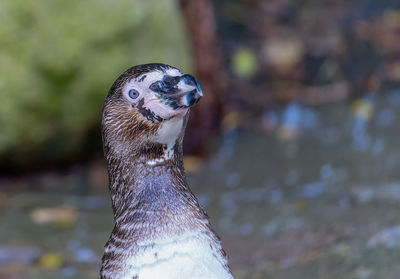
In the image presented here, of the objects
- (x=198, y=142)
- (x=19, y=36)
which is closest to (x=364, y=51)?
(x=198, y=142)

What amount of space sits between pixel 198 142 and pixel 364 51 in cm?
227

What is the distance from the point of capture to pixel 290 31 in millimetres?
8078

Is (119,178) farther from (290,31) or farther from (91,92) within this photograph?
(290,31)

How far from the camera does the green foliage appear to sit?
5578mm

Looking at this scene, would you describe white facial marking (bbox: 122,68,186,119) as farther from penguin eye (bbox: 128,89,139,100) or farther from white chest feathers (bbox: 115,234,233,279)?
white chest feathers (bbox: 115,234,233,279)

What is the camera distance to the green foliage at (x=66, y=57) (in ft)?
18.3

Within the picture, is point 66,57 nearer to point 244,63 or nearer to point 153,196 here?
point 244,63

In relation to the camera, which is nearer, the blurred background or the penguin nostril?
the penguin nostril

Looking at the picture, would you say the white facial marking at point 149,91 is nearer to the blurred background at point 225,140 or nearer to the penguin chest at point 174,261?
the penguin chest at point 174,261

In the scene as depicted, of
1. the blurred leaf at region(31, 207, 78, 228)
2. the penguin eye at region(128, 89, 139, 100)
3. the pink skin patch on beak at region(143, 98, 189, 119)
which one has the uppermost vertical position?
the blurred leaf at region(31, 207, 78, 228)

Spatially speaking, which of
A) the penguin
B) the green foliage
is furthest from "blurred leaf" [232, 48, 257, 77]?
the penguin

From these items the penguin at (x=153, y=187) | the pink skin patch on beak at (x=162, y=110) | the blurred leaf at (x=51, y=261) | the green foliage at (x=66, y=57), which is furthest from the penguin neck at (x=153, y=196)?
the green foliage at (x=66, y=57)

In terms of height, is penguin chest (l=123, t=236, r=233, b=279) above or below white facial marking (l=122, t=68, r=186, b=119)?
below

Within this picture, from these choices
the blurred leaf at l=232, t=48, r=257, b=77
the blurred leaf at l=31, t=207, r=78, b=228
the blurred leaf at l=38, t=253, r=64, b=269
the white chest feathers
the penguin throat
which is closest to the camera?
the white chest feathers
